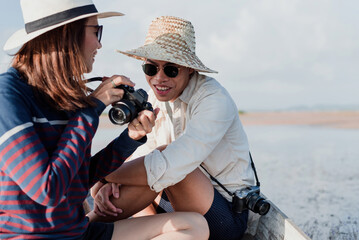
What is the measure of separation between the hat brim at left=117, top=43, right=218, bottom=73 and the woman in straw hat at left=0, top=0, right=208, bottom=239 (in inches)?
22.3

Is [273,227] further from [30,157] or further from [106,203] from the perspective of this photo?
[30,157]

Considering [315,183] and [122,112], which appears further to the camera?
[315,183]

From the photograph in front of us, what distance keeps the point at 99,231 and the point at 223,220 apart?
2.47 ft

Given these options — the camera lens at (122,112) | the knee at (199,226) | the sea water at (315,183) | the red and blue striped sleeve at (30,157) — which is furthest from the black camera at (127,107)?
the sea water at (315,183)

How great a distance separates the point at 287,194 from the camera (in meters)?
5.59

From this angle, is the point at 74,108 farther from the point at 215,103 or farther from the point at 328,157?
the point at 328,157

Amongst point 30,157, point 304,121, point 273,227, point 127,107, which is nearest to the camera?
point 30,157

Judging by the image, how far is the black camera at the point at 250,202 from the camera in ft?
7.42

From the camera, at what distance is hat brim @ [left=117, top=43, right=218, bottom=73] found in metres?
2.35

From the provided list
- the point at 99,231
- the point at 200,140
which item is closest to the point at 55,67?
the point at 99,231

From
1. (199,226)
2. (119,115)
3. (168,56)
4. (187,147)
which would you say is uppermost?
(168,56)

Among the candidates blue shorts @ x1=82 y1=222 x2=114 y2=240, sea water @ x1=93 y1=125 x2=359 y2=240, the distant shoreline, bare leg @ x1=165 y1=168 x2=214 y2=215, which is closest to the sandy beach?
sea water @ x1=93 y1=125 x2=359 y2=240

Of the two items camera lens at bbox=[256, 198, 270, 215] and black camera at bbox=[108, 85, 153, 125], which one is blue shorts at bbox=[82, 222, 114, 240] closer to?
black camera at bbox=[108, 85, 153, 125]

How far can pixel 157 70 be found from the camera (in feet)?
8.22
